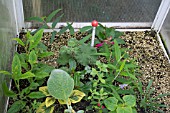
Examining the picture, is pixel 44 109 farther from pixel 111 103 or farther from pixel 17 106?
pixel 111 103

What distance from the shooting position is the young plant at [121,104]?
1.20 metres

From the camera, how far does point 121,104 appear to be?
4.08 feet

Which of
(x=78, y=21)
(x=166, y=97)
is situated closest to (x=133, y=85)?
(x=166, y=97)

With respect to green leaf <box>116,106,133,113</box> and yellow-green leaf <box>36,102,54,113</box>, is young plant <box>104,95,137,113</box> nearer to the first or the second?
green leaf <box>116,106,133,113</box>

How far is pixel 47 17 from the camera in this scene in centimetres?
153

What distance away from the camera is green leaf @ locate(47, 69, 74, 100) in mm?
1110

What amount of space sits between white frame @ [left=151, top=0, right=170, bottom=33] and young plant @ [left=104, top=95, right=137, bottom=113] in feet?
2.05

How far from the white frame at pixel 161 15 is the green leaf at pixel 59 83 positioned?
0.76 metres

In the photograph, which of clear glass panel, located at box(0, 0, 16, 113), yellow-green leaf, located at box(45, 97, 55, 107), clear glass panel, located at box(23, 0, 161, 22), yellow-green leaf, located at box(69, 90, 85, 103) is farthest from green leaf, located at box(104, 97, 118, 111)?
clear glass panel, located at box(23, 0, 161, 22)

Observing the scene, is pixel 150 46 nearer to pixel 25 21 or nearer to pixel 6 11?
pixel 25 21

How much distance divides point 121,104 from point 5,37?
571 mm

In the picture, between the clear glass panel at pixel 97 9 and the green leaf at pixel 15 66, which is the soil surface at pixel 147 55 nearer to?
the clear glass panel at pixel 97 9

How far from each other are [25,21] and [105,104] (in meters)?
0.68

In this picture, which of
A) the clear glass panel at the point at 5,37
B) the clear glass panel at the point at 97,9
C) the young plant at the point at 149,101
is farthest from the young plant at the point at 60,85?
the clear glass panel at the point at 97,9
